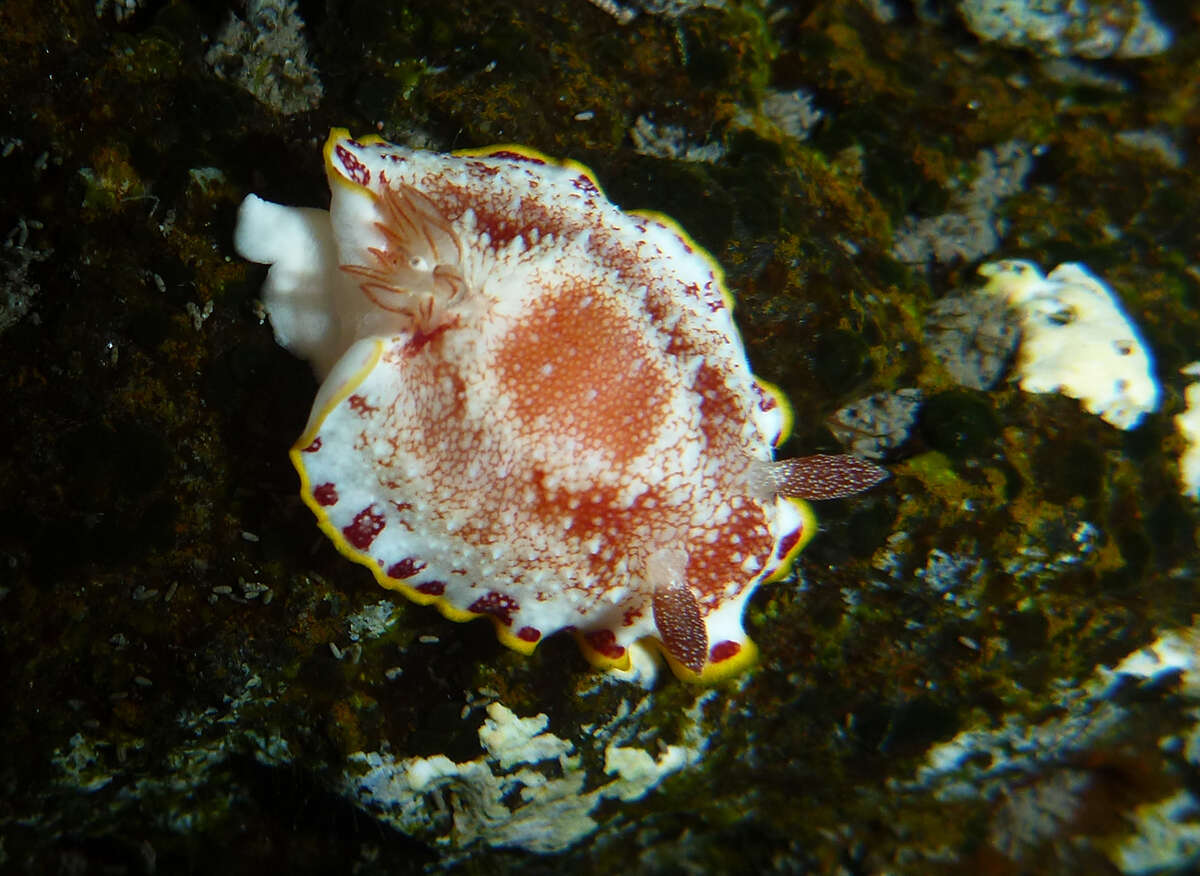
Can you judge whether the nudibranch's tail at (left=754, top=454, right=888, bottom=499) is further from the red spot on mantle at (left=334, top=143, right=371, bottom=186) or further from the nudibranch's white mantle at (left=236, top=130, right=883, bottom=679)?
the red spot on mantle at (left=334, top=143, right=371, bottom=186)

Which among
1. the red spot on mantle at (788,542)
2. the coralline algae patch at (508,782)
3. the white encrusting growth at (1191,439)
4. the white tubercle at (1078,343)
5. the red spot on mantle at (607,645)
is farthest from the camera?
the white encrusting growth at (1191,439)

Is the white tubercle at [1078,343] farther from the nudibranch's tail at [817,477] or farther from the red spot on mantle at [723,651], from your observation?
the red spot on mantle at [723,651]

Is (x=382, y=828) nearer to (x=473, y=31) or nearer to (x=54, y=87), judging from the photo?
(x=54, y=87)

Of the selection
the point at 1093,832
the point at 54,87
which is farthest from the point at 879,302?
the point at 54,87

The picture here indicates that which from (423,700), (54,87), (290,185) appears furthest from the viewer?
(423,700)

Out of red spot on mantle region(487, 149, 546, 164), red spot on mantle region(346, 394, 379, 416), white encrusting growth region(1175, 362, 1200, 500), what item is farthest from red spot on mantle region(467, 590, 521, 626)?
white encrusting growth region(1175, 362, 1200, 500)

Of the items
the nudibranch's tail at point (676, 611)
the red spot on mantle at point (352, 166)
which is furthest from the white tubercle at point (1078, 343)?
the red spot on mantle at point (352, 166)
